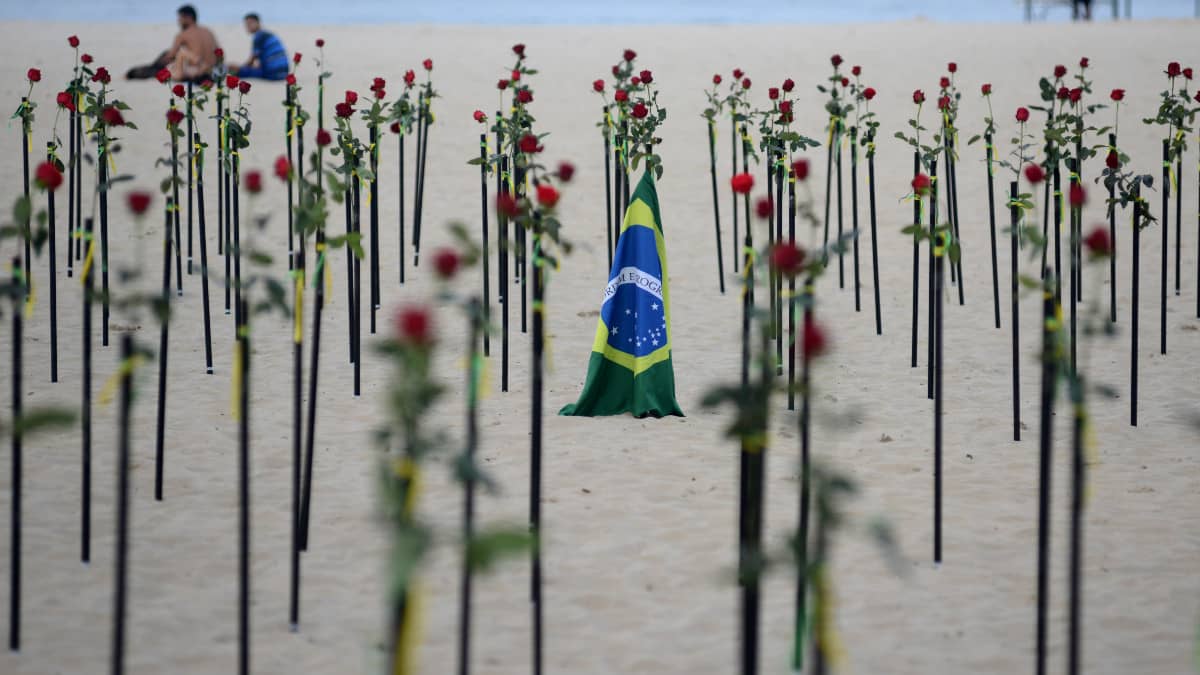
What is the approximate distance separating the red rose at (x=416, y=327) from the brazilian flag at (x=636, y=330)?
3.25 metres

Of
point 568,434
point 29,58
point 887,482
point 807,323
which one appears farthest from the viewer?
point 29,58

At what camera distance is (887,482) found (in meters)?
5.07

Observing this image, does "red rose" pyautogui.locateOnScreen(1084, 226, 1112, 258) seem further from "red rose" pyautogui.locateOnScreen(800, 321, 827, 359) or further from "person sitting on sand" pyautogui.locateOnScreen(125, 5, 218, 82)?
"person sitting on sand" pyautogui.locateOnScreen(125, 5, 218, 82)

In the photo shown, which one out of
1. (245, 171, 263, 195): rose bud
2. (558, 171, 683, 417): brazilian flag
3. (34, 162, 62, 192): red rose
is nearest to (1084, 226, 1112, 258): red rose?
(245, 171, 263, 195): rose bud

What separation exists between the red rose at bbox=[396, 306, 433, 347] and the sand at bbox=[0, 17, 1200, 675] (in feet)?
1.30

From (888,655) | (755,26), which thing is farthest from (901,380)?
(755,26)

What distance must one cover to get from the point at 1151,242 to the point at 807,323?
853 centimetres

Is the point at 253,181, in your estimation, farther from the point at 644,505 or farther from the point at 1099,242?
the point at 1099,242

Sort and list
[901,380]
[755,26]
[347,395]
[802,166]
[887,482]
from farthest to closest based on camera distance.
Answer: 1. [755,26]
2. [901,380]
3. [347,395]
4. [887,482]
5. [802,166]

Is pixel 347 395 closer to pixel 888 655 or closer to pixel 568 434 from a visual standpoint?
pixel 568 434

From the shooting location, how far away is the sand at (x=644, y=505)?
12.0 feet

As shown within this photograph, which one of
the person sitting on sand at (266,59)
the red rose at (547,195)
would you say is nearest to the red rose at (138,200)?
the red rose at (547,195)

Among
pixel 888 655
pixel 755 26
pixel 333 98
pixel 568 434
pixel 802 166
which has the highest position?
pixel 755 26

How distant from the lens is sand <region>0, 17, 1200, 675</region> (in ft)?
12.0
